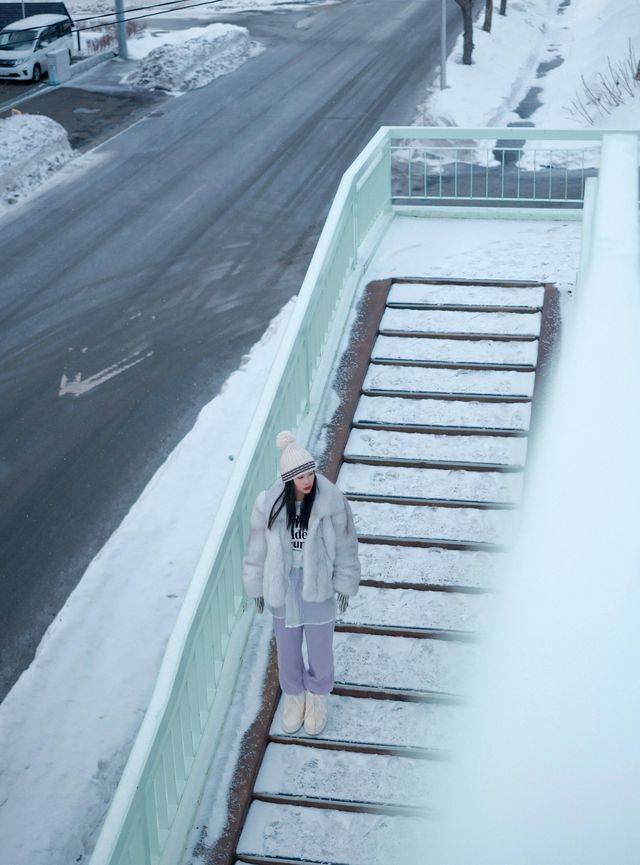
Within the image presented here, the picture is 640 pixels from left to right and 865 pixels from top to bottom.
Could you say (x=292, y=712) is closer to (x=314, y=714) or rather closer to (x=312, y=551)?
(x=314, y=714)

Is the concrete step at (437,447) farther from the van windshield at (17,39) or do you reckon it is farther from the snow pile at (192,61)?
the van windshield at (17,39)

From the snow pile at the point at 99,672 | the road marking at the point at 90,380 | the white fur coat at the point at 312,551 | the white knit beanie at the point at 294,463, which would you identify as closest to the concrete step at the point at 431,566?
the white fur coat at the point at 312,551

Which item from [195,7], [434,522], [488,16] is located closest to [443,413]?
[434,522]

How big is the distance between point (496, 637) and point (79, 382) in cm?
1125

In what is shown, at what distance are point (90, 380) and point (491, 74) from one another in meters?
16.5

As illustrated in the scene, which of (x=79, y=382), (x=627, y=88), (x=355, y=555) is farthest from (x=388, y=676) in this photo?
(x=627, y=88)

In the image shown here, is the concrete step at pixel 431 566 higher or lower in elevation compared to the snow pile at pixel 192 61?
higher

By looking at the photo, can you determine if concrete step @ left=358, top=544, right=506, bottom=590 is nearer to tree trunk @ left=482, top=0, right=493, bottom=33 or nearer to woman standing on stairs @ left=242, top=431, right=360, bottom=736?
woman standing on stairs @ left=242, top=431, right=360, bottom=736

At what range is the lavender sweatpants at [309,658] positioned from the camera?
19.8 feet

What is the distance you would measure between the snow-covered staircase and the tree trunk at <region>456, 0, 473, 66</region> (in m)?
18.4

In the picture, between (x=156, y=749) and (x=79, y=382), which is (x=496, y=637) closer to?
(x=156, y=749)

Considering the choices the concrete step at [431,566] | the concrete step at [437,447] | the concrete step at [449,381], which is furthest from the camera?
the concrete step at [449,381]

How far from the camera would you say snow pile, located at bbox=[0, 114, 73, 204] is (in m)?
20.9

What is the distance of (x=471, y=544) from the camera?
7.61 metres
